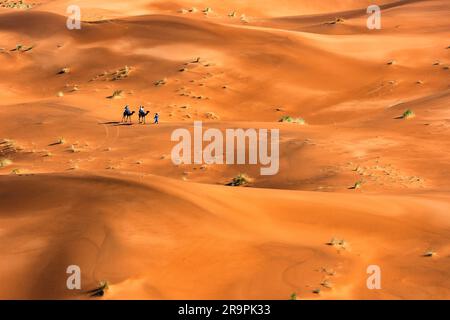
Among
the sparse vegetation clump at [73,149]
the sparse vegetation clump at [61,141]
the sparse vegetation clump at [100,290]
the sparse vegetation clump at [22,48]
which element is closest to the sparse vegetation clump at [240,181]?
the sparse vegetation clump at [73,149]

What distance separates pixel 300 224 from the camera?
41.7 feet

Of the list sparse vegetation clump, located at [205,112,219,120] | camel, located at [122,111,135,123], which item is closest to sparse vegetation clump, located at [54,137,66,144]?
camel, located at [122,111,135,123]

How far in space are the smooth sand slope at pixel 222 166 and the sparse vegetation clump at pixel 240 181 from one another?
1.20 ft

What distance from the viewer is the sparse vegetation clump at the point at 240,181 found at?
1934 centimetres

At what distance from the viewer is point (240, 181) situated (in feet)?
63.8

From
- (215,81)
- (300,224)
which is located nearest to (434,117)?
(215,81)

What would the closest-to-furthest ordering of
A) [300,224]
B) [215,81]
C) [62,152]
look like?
[300,224] < [62,152] < [215,81]

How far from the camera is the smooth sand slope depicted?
34.7 feet

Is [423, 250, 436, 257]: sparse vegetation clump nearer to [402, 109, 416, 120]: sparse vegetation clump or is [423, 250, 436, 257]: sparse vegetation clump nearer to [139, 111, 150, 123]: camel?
[402, 109, 416, 120]: sparse vegetation clump

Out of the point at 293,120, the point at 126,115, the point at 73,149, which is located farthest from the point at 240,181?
the point at 126,115

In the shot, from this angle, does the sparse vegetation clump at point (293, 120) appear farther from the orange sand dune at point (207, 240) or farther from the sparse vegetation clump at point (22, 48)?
the sparse vegetation clump at point (22, 48)
